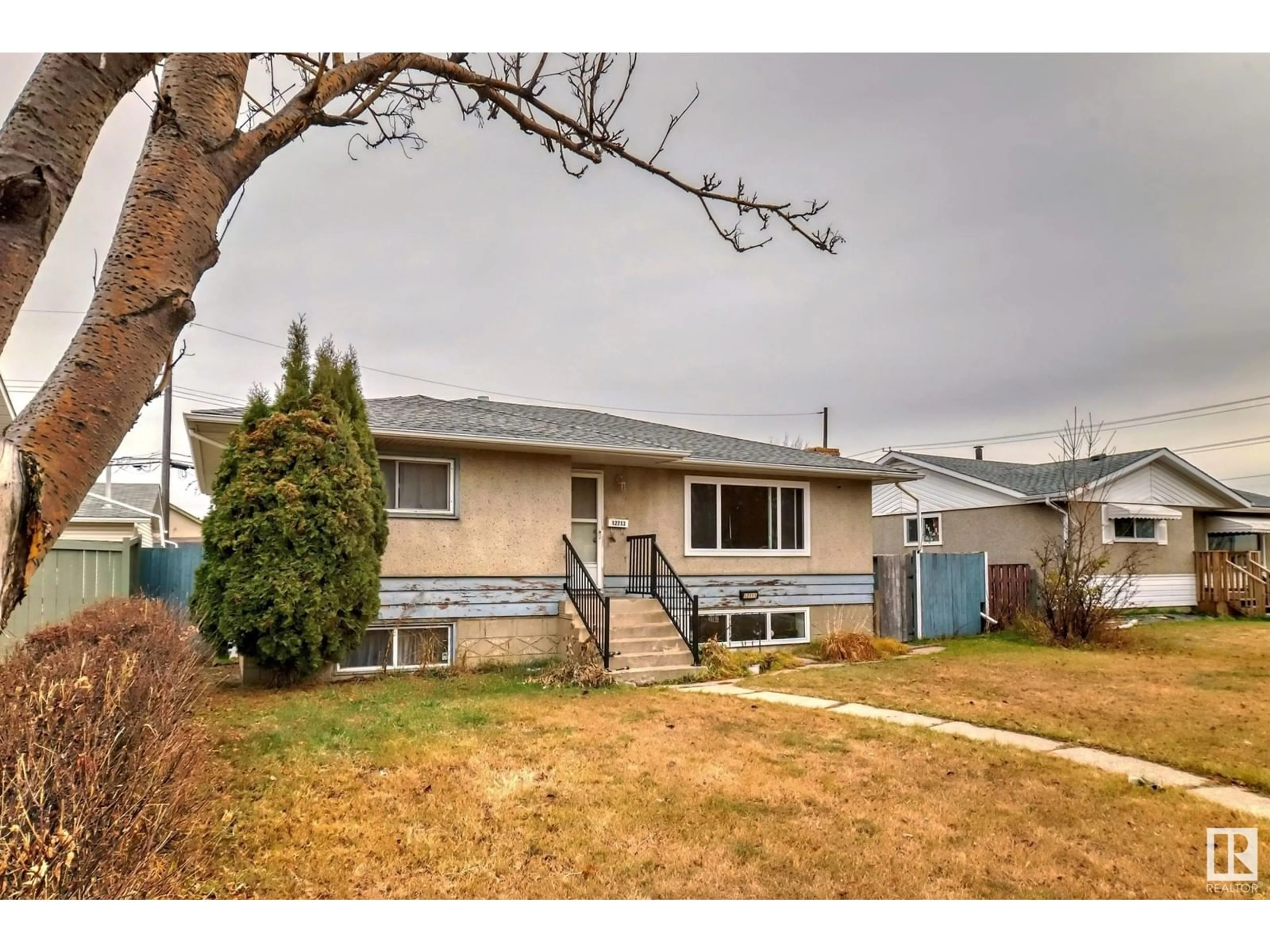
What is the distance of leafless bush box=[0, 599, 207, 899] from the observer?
2309 millimetres

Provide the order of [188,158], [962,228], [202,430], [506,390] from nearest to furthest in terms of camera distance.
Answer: [188,158] → [962,228] → [202,430] → [506,390]

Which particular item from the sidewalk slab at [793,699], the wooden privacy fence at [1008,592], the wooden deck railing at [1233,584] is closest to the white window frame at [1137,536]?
the wooden deck railing at [1233,584]

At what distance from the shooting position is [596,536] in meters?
11.1

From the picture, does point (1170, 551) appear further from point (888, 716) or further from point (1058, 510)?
point (888, 716)

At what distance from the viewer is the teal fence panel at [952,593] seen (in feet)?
44.2

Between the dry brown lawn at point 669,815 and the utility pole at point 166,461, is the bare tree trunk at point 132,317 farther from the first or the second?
the utility pole at point 166,461

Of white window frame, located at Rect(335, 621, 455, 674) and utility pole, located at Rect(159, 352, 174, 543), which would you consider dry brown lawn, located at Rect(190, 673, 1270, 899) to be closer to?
white window frame, located at Rect(335, 621, 455, 674)

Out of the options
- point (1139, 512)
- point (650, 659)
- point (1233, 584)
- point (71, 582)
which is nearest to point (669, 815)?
point (650, 659)

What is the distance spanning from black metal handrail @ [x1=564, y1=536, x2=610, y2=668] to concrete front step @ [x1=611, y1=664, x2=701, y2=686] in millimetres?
243

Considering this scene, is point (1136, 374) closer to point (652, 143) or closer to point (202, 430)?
point (652, 143)

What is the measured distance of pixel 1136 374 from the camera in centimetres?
869

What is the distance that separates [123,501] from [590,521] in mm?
17435
